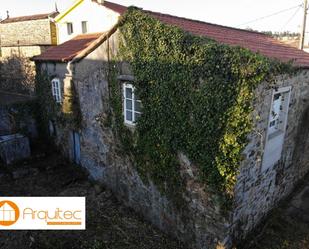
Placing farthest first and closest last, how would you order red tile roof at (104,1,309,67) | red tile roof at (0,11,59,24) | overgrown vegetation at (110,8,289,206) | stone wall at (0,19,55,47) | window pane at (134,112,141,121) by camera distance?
red tile roof at (0,11,59,24) < stone wall at (0,19,55,47) < window pane at (134,112,141,121) < red tile roof at (104,1,309,67) < overgrown vegetation at (110,8,289,206)

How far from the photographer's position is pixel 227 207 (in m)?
6.16

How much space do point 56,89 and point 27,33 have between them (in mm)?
14815

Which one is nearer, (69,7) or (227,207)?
(227,207)

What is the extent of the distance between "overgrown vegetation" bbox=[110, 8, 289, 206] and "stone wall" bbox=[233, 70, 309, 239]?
1.63 ft

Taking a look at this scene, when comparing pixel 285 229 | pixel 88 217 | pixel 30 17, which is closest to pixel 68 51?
pixel 88 217

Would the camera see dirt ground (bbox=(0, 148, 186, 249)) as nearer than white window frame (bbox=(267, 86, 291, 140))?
No

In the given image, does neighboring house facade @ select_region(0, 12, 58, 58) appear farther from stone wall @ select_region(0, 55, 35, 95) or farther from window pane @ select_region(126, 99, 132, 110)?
window pane @ select_region(126, 99, 132, 110)

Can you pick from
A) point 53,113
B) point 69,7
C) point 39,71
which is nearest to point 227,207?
point 53,113

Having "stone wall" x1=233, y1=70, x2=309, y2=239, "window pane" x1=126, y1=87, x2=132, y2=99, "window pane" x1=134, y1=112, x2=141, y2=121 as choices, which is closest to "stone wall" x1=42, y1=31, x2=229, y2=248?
"window pane" x1=126, y1=87, x2=132, y2=99

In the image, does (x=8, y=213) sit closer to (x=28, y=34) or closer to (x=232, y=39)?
(x=232, y=39)

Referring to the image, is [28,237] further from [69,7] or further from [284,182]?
[69,7]

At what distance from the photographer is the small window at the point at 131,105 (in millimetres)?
7894

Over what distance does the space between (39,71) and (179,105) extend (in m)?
10.7

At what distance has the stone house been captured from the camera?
6461 mm
